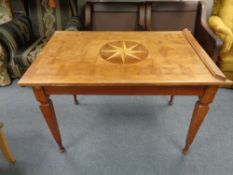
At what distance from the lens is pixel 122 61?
1218 mm

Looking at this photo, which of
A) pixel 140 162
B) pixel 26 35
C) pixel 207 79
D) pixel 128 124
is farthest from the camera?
pixel 26 35

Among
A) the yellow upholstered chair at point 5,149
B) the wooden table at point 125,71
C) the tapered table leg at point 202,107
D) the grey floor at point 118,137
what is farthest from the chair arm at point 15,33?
the tapered table leg at point 202,107

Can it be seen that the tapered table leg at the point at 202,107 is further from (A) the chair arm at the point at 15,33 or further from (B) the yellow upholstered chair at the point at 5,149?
(A) the chair arm at the point at 15,33

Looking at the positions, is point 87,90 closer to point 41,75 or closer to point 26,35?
point 41,75

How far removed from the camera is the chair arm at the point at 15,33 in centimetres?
202

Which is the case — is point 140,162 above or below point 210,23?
below

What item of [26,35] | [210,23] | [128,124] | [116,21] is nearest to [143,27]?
[116,21]

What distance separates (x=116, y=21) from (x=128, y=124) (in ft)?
4.23

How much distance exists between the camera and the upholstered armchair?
2.03 m

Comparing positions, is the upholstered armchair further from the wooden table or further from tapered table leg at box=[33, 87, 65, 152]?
tapered table leg at box=[33, 87, 65, 152]

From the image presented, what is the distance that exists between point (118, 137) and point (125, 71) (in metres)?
0.69

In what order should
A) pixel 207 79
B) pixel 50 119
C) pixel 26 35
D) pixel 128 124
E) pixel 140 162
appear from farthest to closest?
pixel 26 35 → pixel 128 124 → pixel 140 162 → pixel 50 119 → pixel 207 79

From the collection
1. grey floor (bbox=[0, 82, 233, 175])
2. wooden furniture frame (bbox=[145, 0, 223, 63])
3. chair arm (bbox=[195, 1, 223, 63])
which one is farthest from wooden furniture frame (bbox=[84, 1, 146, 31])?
grey floor (bbox=[0, 82, 233, 175])

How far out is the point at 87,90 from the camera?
1.09m
